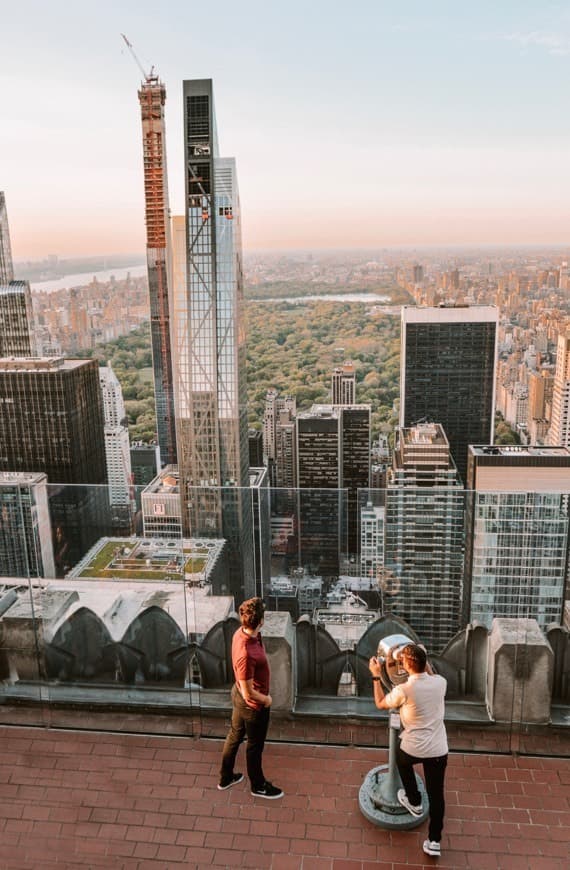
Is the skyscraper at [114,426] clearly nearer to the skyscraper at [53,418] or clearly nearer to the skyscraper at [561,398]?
the skyscraper at [53,418]

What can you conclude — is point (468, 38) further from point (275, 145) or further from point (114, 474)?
point (114, 474)

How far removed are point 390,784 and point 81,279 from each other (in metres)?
38.1

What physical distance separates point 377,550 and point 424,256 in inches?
1465

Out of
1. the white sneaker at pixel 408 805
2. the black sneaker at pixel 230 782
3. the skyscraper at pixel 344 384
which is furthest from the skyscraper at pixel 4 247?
the white sneaker at pixel 408 805

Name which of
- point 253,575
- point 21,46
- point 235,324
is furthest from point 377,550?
point 235,324

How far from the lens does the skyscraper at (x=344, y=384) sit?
3862 cm

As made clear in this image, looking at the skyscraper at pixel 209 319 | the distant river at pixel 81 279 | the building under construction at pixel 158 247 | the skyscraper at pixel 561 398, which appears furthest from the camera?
the building under construction at pixel 158 247

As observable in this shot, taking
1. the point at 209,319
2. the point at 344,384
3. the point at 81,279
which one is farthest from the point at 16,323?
the point at 344,384

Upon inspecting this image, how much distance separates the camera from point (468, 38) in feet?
143

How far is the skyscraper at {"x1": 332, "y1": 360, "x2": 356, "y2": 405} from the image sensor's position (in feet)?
127

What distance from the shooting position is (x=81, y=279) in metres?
37.3

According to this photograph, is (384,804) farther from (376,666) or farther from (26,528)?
(26,528)

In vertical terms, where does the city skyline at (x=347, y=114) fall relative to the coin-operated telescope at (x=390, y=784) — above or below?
above

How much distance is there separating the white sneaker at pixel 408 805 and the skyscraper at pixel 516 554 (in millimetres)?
822
